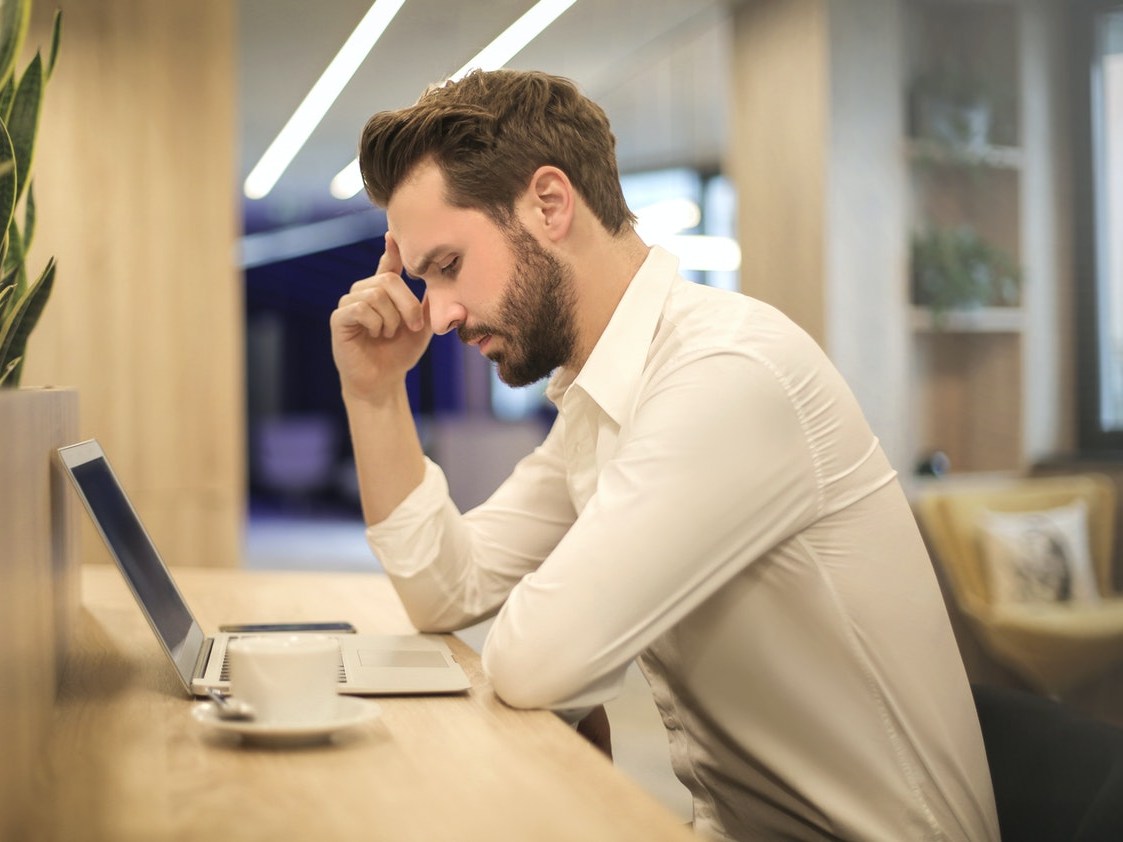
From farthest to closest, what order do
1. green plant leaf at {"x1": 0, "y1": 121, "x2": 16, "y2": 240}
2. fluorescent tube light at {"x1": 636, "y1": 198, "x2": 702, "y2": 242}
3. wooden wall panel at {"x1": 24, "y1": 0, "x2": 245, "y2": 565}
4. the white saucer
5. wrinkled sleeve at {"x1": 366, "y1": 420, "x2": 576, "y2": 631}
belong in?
1. fluorescent tube light at {"x1": 636, "y1": 198, "x2": 702, "y2": 242}
2. wooden wall panel at {"x1": 24, "y1": 0, "x2": 245, "y2": 565}
3. wrinkled sleeve at {"x1": 366, "y1": 420, "x2": 576, "y2": 631}
4. green plant leaf at {"x1": 0, "y1": 121, "x2": 16, "y2": 240}
5. the white saucer

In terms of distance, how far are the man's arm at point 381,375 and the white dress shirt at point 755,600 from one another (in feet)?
1.07

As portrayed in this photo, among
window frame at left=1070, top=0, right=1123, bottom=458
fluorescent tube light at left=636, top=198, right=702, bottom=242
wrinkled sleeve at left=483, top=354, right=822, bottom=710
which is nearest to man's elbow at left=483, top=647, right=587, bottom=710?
wrinkled sleeve at left=483, top=354, right=822, bottom=710

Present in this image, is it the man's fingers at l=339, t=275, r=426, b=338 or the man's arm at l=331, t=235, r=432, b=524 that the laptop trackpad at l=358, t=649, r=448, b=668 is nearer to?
the man's arm at l=331, t=235, r=432, b=524

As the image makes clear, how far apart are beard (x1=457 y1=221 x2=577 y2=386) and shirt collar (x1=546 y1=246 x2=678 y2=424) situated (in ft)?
0.25

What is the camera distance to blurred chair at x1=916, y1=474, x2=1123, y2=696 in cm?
362

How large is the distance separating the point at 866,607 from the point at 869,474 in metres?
0.14

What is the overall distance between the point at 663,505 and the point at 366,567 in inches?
239

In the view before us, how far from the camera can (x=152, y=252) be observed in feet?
13.1

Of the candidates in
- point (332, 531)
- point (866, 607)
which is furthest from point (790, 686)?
point (332, 531)

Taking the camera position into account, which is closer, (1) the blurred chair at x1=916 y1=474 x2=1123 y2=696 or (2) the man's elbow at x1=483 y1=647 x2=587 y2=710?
(2) the man's elbow at x1=483 y1=647 x2=587 y2=710

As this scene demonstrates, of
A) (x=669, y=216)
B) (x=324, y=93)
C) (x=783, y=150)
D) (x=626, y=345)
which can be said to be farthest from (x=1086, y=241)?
(x=626, y=345)

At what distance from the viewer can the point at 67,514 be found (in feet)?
4.52

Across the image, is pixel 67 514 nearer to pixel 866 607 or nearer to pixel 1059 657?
pixel 866 607

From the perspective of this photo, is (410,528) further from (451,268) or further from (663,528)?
(663,528)
